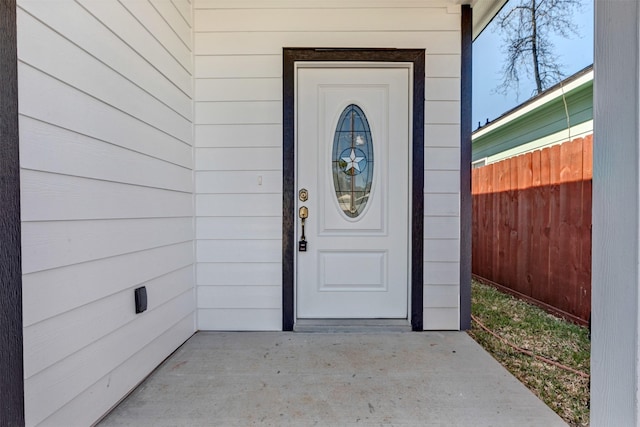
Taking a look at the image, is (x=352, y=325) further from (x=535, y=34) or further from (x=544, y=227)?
(x=535, y=34)

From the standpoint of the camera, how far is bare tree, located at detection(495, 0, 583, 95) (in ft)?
13.2

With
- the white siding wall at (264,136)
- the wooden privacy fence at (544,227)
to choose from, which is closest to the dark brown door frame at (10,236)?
the white siding wall at (264,136)

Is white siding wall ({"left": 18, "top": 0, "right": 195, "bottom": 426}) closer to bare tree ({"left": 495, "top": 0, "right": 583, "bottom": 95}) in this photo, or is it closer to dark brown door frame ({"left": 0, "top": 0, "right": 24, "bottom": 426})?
dark brown door frame ({"left": 0, "top": 0, "right": 24, "bottom": 426})

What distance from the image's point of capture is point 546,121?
4.22 metres

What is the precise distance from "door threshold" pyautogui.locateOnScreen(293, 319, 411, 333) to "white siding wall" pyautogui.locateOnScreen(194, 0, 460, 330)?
182 mm

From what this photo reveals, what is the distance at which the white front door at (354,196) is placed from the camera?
2.41 meters

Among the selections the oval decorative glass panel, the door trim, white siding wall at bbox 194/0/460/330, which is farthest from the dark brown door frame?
the oval decorative glass panel

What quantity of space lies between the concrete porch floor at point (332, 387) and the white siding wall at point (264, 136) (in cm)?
38

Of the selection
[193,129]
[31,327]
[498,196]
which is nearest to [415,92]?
[193,129]

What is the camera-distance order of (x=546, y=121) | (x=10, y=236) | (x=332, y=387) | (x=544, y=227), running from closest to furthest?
(x=10, y=236), (x=332, y=387), (x=544, y=227), (x=546, y=121)

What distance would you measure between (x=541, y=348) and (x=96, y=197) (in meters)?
2.80

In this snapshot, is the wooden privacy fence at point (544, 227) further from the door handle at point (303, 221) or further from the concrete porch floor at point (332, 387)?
the door handle at point (303, 221)

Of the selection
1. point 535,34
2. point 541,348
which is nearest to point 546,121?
point 535,34

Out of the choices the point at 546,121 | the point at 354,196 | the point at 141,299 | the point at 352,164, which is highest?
the point at 546,121
